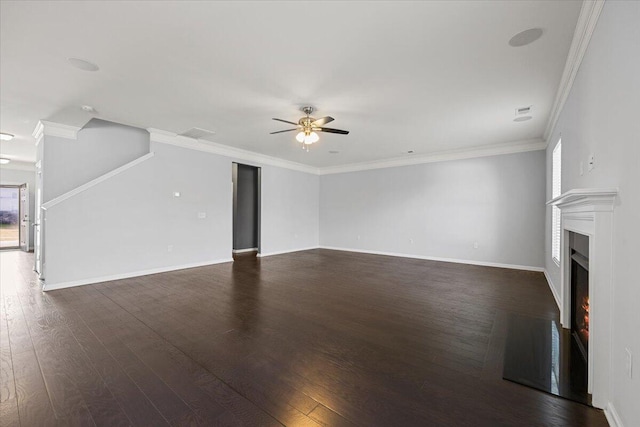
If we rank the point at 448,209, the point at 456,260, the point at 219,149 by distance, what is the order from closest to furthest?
the point at 219,149 → the point at 456,260 → the point at 448,209

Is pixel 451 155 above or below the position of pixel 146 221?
above

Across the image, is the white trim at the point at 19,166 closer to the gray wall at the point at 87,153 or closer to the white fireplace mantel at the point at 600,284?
the gray wall at the point at 87,153

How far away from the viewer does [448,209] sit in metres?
6.82

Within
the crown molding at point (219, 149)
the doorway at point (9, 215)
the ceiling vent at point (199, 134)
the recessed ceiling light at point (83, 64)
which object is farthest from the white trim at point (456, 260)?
the doorway at point (9, 215)

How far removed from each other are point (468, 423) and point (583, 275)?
5.96 ft

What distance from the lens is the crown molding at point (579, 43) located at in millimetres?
1955

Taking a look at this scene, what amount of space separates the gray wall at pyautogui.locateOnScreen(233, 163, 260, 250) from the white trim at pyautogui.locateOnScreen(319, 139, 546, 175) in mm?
2721

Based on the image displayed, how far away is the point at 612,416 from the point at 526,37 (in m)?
2.86

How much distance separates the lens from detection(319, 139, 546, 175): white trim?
5785 mm

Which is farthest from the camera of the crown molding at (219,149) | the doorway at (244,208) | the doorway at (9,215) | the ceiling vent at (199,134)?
the doorway at (9,215)

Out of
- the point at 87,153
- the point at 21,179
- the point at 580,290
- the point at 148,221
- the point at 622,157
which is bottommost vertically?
the point at 580,290

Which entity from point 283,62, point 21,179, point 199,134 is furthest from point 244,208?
point 21,179

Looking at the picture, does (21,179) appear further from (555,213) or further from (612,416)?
(555,213)

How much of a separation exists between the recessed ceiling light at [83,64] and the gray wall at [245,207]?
17.9ft
